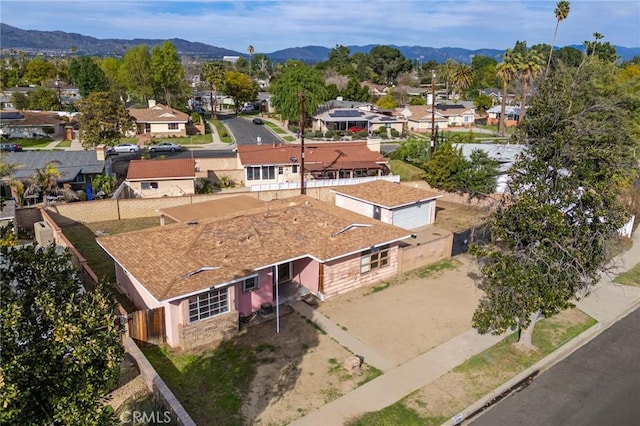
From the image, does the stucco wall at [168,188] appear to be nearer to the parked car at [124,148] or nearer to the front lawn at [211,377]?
the parked car at [124,148]

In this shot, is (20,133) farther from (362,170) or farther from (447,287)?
(447,287)

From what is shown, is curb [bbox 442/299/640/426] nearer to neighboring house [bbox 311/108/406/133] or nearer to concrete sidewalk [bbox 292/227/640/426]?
concrete sidewalk [bbox 292/227/640/426]

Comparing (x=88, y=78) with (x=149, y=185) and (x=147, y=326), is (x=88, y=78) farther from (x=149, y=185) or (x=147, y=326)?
(x=147, y=326)

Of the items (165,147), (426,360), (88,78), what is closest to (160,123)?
(165,147)

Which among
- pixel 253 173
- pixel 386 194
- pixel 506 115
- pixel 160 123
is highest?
pixel 506 115

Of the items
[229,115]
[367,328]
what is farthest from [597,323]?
[229,115]
